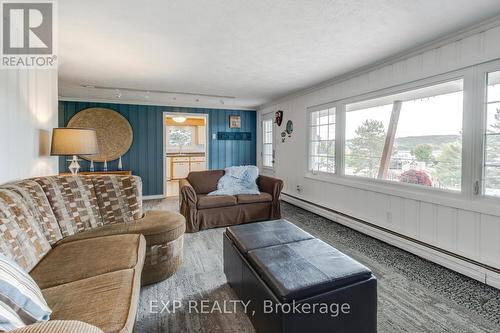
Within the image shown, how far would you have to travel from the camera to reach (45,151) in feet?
8.89

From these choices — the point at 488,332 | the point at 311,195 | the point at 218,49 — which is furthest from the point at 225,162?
the point at 488,332

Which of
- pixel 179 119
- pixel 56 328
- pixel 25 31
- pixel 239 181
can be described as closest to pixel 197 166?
pixel 179 119

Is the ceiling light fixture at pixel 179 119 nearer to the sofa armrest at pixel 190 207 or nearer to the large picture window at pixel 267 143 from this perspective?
the large picture window at pixel 267 143

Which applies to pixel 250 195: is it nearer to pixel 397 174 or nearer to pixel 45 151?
pixel 397 174

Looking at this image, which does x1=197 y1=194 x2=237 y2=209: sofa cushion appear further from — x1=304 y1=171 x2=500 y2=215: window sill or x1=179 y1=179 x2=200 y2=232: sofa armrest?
x1=304 y1=171 x2=500 y2=215: window sill

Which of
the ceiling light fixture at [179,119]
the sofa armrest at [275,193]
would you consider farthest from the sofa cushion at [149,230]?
the ceiling light fixture at [179,119]

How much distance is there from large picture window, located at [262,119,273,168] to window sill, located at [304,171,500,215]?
2.44 m

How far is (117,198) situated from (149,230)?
1.89 ft

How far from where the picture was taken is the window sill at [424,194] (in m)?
2.26

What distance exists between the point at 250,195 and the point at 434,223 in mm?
2375

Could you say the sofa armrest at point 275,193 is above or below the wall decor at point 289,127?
below

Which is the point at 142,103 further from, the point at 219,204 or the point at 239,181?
the point at 219,204

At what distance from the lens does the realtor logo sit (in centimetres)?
199

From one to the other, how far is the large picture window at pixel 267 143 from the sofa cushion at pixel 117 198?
4.16 meters
